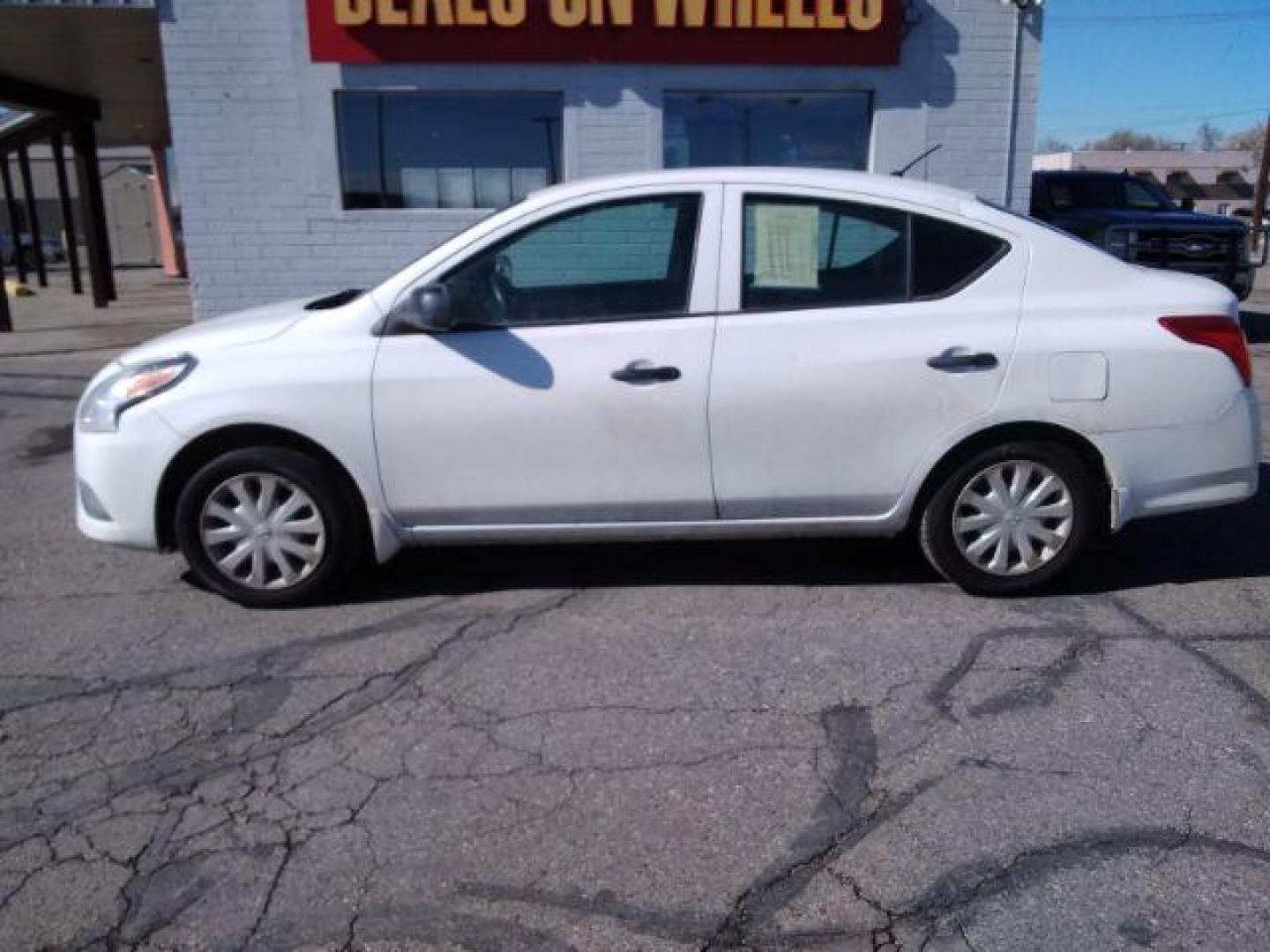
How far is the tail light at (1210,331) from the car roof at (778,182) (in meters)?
0.97

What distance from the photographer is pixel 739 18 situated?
34.2 feet

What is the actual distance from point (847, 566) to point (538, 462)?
5.16 ft

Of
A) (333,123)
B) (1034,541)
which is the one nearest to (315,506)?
(1034,541)

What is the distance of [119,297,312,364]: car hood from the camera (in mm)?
4418

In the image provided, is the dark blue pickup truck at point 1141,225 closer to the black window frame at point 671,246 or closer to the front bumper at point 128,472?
the black window frame at point 671,246

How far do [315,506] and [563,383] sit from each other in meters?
1.11

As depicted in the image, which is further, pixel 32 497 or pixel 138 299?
pixel 138 299

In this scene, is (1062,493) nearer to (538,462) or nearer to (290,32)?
(538,462)

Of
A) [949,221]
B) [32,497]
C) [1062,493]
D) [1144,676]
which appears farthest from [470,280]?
[32,497]

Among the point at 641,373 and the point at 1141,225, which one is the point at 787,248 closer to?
the point at 641,373

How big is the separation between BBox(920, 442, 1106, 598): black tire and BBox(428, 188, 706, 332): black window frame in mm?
1269

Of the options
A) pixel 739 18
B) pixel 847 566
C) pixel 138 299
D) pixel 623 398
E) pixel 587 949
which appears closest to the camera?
pixel 587 949

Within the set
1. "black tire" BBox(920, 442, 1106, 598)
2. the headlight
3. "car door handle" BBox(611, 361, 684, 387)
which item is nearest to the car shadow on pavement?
"black tire" BBox(920, 442, 1106, 598)

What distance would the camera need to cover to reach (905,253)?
14.5 ft
